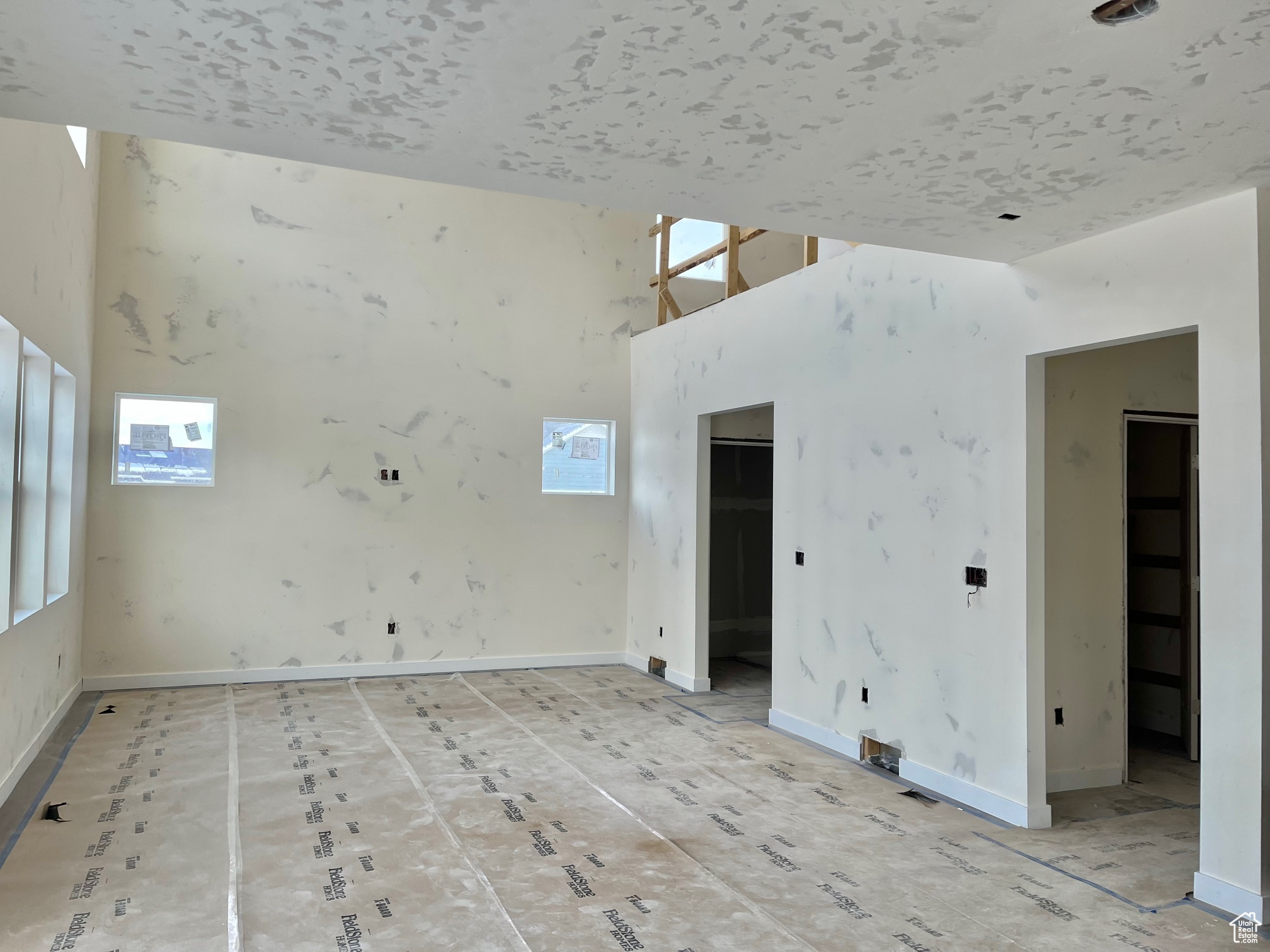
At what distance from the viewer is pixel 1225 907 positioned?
3088 millimetres

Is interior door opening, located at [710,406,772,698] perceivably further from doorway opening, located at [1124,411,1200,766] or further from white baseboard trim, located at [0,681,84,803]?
white baseboard trim, located at [0,681,84,803]

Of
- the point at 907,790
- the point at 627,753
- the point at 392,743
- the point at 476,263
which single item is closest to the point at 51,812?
the point at 392,743

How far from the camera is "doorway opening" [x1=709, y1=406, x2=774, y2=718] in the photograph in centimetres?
839

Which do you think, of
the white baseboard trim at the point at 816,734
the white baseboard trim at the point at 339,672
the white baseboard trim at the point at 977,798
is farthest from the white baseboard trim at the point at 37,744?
the white baseboard trim at the point at 977,798

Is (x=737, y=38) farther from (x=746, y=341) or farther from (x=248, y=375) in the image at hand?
(x=248, y=375)

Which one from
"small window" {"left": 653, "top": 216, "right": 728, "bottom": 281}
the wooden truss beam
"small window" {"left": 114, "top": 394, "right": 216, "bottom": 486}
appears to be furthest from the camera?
"small window" {"left": 653, "top": 216, "right": 728, "bottom": 281}

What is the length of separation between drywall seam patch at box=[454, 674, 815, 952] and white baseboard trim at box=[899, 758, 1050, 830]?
152 centimetres

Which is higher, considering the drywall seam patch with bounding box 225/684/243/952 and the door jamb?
the door jamb

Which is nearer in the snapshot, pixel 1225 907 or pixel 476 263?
pixel 1225 907

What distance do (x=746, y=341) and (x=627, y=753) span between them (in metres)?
2.94

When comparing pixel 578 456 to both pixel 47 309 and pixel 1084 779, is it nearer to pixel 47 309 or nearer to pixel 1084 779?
pixel 47 309

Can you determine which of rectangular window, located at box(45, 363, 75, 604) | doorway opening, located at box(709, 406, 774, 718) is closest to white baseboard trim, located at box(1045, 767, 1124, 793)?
doorway opening, located at box(709, 406, 774, 718)

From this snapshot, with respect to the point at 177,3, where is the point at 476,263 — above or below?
above

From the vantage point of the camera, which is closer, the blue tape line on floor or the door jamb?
the blue tape line on floor
